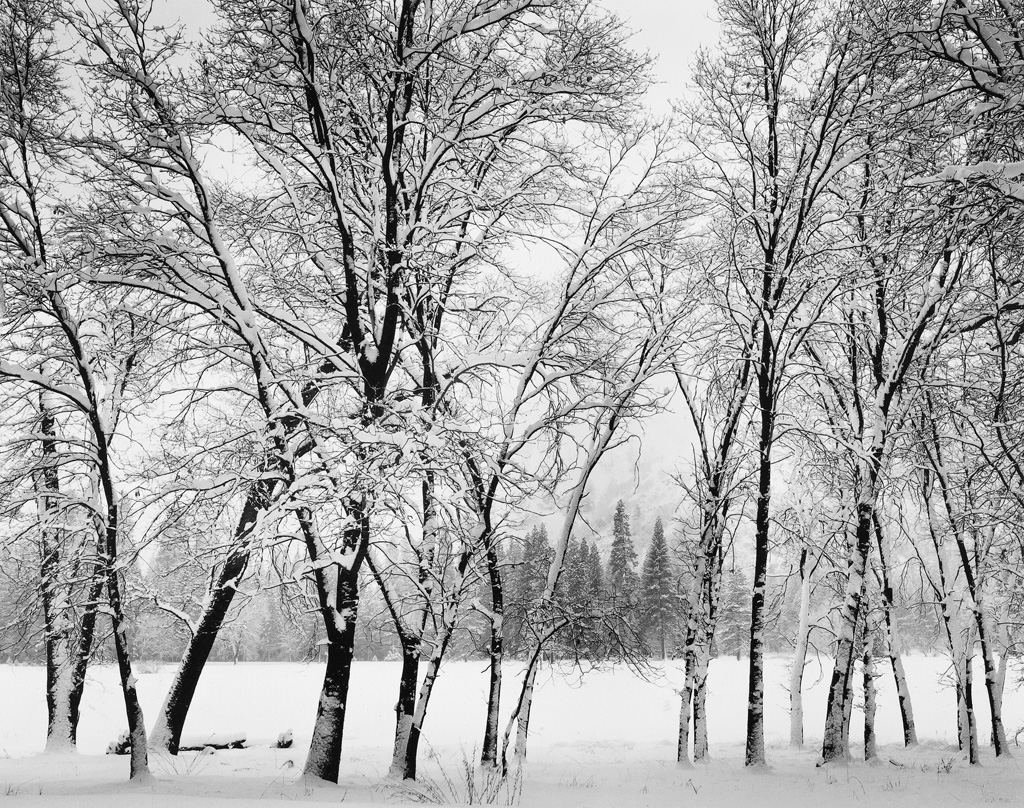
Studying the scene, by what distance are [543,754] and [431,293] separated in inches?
522

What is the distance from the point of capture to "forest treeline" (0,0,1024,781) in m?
6.79

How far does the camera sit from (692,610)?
40.3ft

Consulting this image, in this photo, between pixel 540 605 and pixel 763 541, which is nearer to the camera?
pixel 540 605

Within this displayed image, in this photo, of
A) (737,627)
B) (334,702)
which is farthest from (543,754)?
(737,627)

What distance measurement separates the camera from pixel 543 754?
16172mm

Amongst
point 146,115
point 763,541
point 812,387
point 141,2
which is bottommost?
point 763,541

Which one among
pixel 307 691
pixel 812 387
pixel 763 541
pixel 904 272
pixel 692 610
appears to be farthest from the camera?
pixel 307 691

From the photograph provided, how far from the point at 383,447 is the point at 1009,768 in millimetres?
12268

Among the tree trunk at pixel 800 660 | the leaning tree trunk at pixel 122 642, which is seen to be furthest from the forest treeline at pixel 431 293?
the tree trunk at pixel 800 660

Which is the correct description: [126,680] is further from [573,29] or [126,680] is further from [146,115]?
[573,29]

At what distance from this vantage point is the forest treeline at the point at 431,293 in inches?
267

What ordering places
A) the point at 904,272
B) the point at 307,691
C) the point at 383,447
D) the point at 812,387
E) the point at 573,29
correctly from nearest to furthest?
the point at 383,447 → the point at 573,29 → the point at 904,272 → the point at 812,387 → the point at 307,691

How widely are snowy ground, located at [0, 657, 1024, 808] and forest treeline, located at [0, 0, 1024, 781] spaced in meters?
0.93

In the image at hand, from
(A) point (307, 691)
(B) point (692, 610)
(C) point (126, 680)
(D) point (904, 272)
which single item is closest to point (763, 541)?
(B) point (692, 610)
